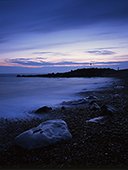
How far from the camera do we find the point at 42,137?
525cm

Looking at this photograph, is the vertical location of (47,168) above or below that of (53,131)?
below

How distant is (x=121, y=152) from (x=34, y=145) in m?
2.02

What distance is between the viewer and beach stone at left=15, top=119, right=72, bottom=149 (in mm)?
5113

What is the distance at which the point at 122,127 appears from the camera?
6.35 meters

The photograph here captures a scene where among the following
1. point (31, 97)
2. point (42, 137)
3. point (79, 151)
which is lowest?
point (31, 97)

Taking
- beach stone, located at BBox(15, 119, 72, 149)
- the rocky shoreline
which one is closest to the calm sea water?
beach stone, located at BBox(15, 119, 72, 149)

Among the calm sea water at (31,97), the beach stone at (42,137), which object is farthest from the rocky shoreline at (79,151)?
the calm sea water at (31,97)

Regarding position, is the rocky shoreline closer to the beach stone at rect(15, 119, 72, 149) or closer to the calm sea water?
the beach stone at rect(15, 119, 72, 149)

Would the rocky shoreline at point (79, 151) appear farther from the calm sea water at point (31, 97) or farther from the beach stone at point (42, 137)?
A: the calm sea water at point (31, 97)

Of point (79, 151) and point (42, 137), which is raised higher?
point (42, 137)

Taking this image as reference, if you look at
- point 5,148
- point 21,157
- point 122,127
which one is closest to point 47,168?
point 21,157

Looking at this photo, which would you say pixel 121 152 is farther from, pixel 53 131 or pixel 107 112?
pixel 107 112

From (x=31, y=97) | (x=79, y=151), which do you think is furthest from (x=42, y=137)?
(x=31, y=97)

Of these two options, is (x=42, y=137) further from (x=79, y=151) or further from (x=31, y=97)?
(x=31, y=97)
